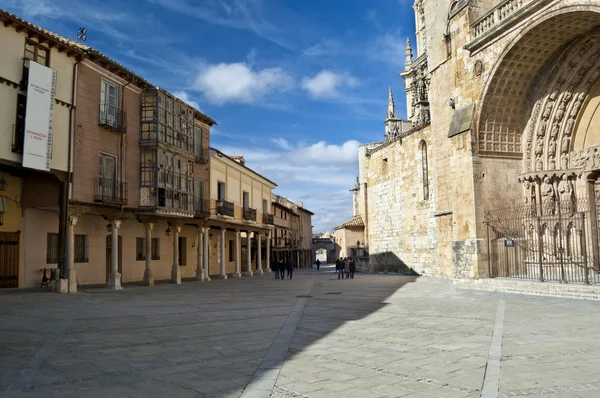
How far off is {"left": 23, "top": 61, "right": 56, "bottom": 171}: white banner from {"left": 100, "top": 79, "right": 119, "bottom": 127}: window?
2.89 m

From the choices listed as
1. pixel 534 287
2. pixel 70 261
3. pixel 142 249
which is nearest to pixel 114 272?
pixel 70 261

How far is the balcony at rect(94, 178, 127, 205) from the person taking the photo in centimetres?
1845

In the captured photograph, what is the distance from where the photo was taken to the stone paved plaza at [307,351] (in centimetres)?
487

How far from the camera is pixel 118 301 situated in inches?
549

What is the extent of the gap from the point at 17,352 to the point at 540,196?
50.3 feet

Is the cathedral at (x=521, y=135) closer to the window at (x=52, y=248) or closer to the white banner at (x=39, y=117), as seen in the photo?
the white banner at (x=39, y=117)

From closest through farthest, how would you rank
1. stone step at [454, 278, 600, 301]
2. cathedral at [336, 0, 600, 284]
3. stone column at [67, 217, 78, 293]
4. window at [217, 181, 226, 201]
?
stone step at [454, 278, 600, 301], cathedral at [336, 0, 600, 284], stone column at [67, 217, 78, 293], window at [217, 181, 226, 201]

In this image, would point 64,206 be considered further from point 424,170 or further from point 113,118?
point 424,170

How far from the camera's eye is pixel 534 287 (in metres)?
13.4

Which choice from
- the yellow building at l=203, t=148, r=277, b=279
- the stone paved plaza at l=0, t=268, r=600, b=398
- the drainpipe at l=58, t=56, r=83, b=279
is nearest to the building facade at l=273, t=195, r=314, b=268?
the yellow building at l=203, t=148, r=277, b=279

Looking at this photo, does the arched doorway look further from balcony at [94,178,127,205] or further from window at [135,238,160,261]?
window at [135,238,160,261]

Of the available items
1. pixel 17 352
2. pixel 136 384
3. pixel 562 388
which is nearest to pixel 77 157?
pixel 17 352

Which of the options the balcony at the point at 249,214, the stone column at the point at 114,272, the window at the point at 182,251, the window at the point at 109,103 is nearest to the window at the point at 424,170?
the balcony at the point at 249,214

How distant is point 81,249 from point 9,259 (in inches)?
116
